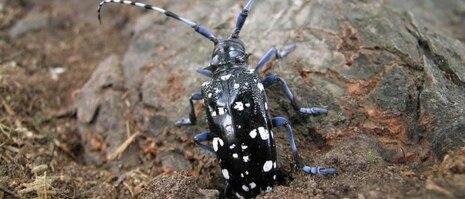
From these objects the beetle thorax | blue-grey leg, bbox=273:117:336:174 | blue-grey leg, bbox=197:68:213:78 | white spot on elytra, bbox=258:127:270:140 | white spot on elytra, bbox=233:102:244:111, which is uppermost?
the beetle thorax

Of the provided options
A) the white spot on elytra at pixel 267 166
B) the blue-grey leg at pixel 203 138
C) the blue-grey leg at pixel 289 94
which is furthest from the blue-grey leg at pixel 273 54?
the white spot on elytra at pixel 267 166

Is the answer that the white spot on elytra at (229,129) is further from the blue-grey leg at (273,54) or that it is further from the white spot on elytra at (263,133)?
A: the blue-grey leg at (273,54)

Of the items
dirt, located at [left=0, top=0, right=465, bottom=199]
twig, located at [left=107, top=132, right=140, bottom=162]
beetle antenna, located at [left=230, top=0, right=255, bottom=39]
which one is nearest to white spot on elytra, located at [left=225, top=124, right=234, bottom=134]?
dirt, located at [left=0, top=0, right=465, bottom=199]

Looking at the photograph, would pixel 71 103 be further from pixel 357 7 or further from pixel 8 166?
A: pixel 357 7

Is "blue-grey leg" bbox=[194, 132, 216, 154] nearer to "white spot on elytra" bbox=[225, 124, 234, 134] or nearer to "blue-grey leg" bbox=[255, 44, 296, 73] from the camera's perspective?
"white spot on elytra" bbox=[225, 124, 234, 134]

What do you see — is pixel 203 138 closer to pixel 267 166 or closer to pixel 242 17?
pixel 267 166

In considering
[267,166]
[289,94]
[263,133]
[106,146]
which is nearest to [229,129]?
[263,133]
